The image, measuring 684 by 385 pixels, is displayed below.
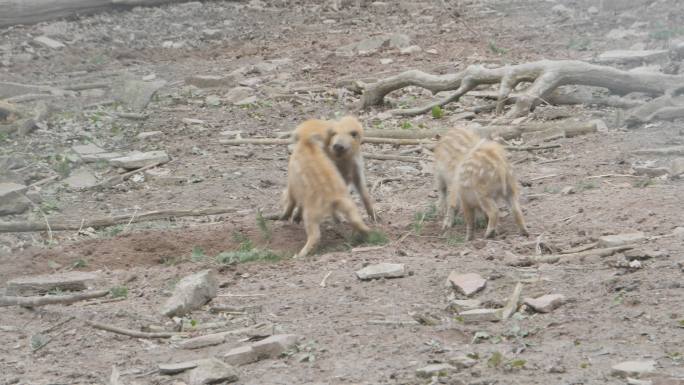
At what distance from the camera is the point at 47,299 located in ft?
24.4

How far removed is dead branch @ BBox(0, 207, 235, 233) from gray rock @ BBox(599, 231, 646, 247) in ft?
12.5

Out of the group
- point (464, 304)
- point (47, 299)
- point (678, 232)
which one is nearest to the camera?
point (464, 304)

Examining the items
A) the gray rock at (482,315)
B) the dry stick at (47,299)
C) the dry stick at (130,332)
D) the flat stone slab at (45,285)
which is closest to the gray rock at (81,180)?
the flat stone slab at (45,285)

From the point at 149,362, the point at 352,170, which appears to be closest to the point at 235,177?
the point at 352,170

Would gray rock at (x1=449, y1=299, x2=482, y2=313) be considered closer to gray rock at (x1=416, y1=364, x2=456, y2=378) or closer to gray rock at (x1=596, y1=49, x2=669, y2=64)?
gray rock at (x1=416, y1=364, x2=456, y2=378)

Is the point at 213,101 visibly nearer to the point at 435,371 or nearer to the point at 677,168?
the point at 677,168

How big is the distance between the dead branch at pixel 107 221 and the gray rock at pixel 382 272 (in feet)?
9.54

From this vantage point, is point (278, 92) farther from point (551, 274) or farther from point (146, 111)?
point (551, 274)

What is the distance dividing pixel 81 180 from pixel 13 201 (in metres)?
1.13

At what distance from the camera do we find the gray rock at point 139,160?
11.7 metres

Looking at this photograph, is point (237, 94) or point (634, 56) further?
point (237, 94)

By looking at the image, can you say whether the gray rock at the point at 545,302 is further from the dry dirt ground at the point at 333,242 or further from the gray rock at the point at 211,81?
the gray rock at the point at 211,81

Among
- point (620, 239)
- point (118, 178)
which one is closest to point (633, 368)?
point (620, 239)

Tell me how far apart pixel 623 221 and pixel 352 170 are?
2.42 m
